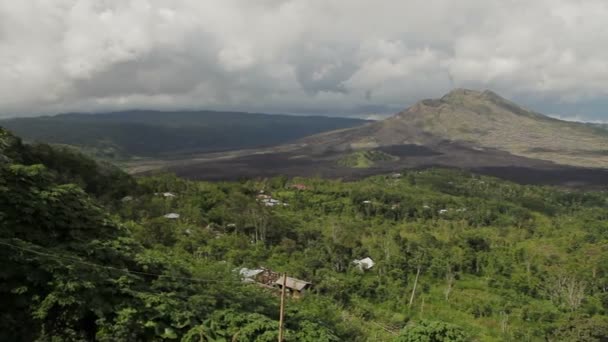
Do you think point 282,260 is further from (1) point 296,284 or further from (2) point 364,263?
(2) point 364,263

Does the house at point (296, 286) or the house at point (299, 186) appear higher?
the house at point (296, 286)

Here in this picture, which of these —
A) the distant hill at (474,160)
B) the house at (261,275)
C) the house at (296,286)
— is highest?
the house at (261,275)

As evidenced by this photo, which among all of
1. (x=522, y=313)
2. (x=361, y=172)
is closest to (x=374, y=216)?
(x=522, y=313)

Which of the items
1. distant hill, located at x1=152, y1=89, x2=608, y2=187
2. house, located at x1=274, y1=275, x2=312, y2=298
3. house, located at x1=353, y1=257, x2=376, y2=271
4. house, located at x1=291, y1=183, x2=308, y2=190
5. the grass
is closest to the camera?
house, located at x1=274, y1=275, x2=312, y2=298

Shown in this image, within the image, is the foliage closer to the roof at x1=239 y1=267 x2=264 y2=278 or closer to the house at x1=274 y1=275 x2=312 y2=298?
the house at x1=274 y1=275 x2=312 y2=298

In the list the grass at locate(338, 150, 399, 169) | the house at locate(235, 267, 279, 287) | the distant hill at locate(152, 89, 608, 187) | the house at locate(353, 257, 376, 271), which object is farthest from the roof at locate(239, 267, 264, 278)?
the grass at locate(338, 150, 399, 169)

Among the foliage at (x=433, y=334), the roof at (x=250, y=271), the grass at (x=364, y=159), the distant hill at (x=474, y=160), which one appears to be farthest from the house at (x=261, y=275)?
the grass at (x=364, y=159)

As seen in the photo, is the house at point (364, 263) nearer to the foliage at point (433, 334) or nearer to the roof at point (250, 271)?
the roof at point (250, 271)
